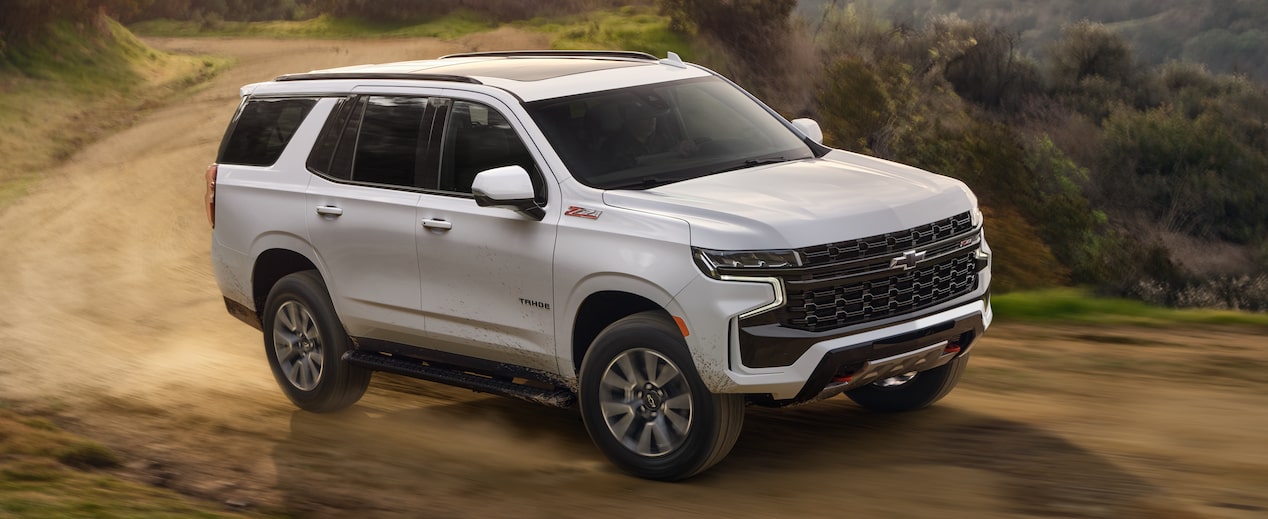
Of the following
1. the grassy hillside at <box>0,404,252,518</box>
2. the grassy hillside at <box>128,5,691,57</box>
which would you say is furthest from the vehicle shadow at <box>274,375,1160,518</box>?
the grassy hillside at <box>128,5,691,57</box>

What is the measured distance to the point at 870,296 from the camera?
6406 mm

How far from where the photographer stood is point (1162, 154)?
2517cm

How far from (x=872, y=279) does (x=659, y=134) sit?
1.64m

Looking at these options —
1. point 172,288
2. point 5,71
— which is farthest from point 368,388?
point 5,71

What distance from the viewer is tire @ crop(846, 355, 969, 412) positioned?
25.7 feet

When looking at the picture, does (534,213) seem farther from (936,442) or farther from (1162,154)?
(1162,154)

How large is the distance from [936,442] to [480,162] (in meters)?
2.77

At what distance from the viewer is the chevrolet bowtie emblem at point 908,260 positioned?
253 inches

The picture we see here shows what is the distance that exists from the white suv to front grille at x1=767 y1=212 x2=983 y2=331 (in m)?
0.01

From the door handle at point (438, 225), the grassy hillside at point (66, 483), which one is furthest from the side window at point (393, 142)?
the grassy hillside at point (66, 483)

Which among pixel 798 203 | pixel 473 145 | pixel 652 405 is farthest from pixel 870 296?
pixel 473 145

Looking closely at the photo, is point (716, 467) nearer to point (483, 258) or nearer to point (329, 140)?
point (483, 258)

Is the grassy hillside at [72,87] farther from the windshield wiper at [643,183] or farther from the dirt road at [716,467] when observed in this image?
the windshield wiper at [643,183]

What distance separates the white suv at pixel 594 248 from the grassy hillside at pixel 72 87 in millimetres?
11754
